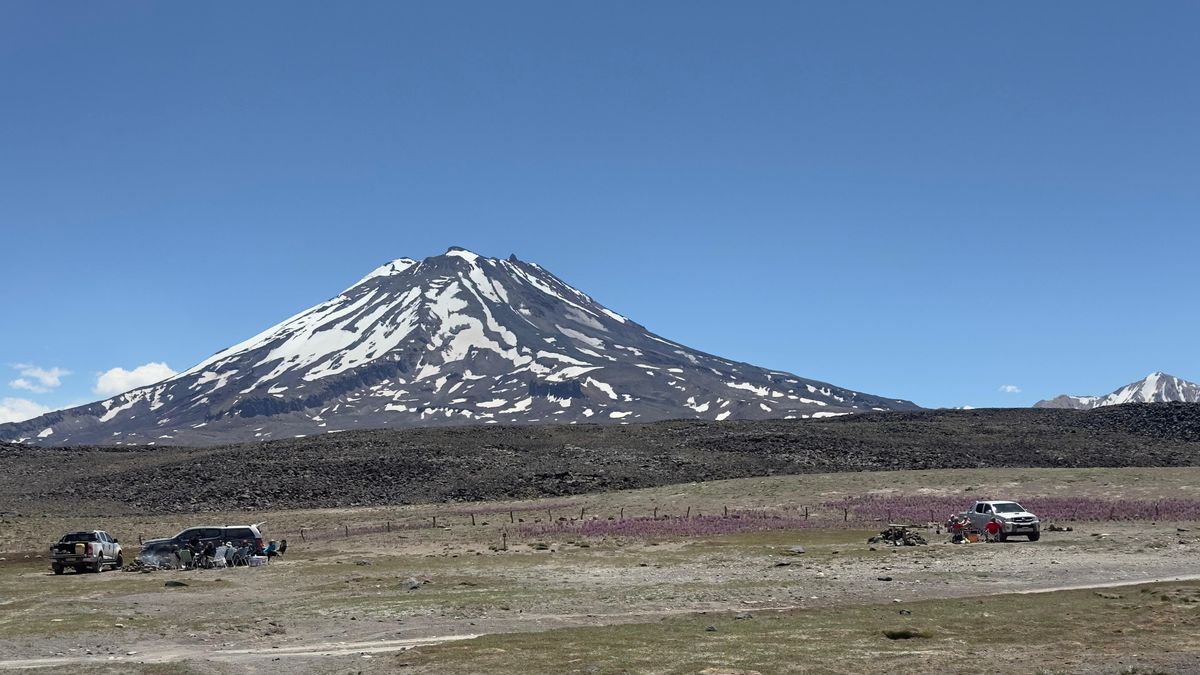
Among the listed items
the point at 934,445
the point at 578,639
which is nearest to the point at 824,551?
the point at 578,639

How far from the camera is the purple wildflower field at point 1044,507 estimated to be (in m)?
67.1

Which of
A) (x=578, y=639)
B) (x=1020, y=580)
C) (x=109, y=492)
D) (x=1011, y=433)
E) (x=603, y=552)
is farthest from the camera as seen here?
(x=1011, y=433)

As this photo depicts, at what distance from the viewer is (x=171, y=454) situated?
139625 millimetres

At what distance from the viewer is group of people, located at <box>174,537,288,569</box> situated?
54.1m

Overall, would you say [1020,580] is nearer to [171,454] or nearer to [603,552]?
[603,552]

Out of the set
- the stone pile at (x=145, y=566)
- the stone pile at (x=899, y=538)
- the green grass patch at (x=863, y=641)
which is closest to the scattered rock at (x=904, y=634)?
the green grass patch at (x=863, y=641)

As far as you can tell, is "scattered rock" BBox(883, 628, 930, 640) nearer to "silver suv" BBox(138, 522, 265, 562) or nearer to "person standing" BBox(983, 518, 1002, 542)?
"person standing" BBox(983, 518, 1002, 542)

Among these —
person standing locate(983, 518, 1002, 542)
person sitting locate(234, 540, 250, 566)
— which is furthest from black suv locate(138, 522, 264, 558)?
person standing locate(983, 518, 1002, 542)

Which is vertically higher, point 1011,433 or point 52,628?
point 1011,433

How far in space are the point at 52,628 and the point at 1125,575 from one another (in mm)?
33553

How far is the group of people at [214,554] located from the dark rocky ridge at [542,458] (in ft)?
158

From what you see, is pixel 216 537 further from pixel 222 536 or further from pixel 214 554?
pixel 214 554

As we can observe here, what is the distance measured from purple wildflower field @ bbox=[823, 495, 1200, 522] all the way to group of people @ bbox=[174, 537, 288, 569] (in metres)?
36.5

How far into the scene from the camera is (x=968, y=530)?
56.9 m
